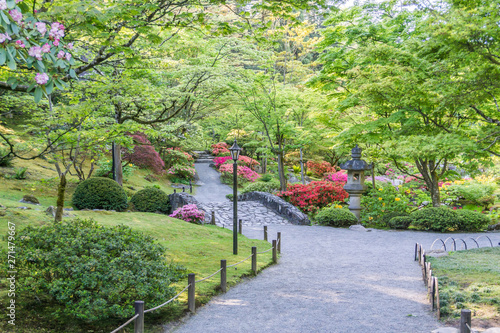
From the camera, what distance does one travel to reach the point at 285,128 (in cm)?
1908

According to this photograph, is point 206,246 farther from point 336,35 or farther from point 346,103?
point 336,35

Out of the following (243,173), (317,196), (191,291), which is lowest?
(191,291)

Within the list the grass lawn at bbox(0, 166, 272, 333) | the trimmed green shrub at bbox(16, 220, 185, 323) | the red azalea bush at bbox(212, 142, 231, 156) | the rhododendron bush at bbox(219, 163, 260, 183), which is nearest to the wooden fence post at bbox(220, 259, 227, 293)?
the grass lawn at bbox(0, 166, 272, 333)

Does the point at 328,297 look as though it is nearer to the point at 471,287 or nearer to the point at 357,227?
the point at 471,287

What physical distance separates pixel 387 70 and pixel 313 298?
323 inches

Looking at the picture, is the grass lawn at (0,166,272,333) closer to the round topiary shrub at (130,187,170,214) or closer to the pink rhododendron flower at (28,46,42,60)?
the round topiary shrub at (130,187,170,214)

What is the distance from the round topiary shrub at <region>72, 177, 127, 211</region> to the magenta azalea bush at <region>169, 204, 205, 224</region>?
85.1 inches

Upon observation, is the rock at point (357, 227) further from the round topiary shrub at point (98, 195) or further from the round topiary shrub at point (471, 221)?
the round topiary shrub at point (98, 195)

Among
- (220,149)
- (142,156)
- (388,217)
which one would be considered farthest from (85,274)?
(220,149)

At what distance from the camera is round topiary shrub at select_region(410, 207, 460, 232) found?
45.1 ft

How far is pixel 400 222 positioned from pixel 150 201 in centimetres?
1016

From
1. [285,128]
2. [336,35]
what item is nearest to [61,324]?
[336,35]

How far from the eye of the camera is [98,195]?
13680 mm

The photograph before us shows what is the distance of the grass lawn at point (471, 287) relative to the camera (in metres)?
4.81
